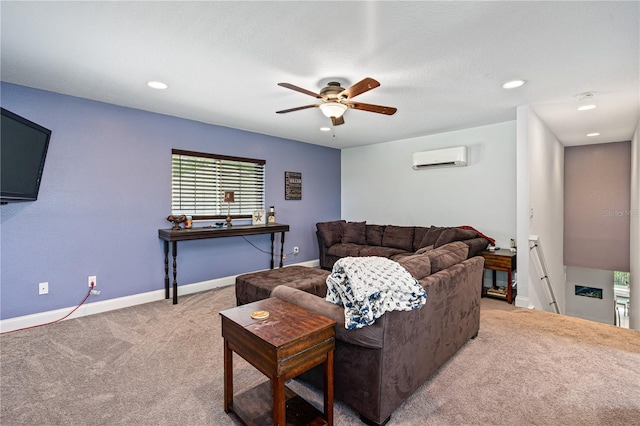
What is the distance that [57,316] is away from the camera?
10.3ft

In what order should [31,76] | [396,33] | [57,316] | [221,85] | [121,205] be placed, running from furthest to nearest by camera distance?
[121,205] < [57,316] < [221,85] < [31,76] < [396,33]

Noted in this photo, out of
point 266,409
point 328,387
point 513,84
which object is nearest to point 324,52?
point 513,84

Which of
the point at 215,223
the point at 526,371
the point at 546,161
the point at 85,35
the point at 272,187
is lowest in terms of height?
the point at 526,371

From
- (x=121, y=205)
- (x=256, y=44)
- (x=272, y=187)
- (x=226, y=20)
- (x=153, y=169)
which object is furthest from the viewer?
(x=272, y=187)

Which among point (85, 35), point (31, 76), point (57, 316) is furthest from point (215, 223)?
point (85, 35)

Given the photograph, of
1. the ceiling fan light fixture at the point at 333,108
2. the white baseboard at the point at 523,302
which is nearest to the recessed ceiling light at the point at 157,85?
the ceiling fan light fixture at the point at 333,108

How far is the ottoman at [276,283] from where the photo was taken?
275 cm

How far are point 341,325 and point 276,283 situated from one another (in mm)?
1413

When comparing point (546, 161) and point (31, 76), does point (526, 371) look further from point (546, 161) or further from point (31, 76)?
point (31, 76)

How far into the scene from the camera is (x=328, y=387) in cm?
160

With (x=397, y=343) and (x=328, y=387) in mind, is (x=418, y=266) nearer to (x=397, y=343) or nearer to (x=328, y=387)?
(x=397, y=343)

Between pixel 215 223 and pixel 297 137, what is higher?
pixel 297 137

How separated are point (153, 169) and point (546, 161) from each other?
5.35 metres

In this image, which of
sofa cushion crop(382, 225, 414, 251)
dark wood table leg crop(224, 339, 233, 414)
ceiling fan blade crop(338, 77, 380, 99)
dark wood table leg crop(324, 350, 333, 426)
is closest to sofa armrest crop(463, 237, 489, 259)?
sofa cushion crop(382, 225, 414, 251)
